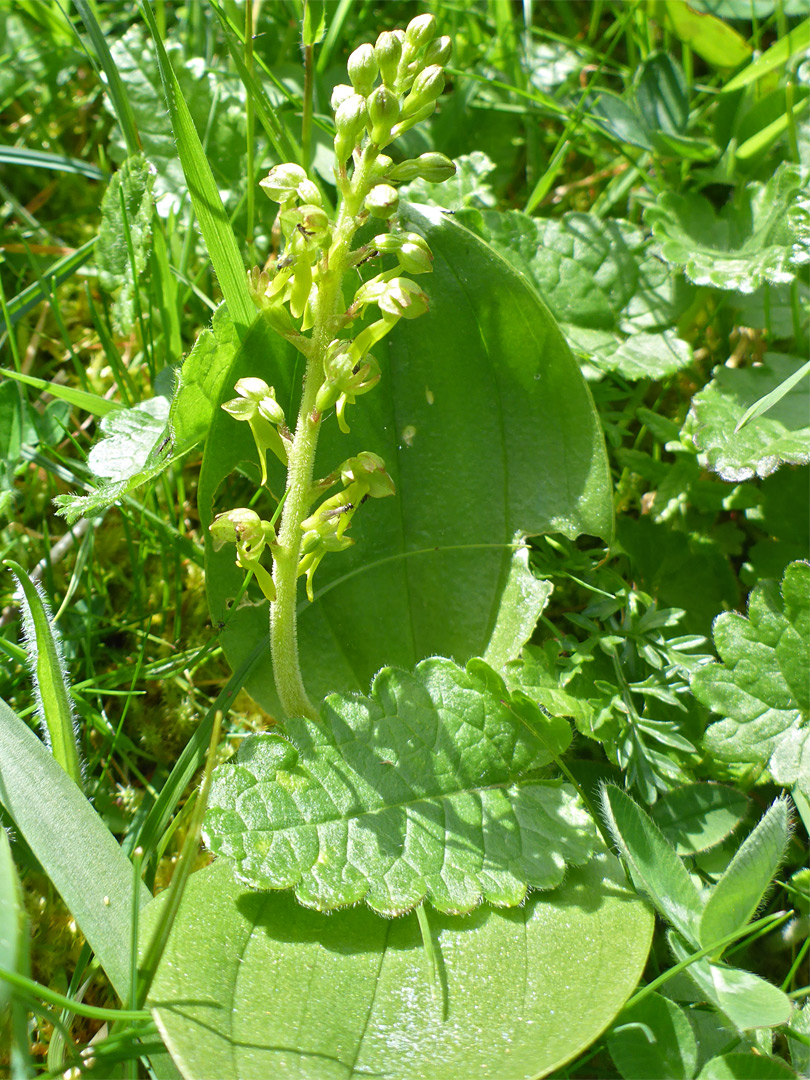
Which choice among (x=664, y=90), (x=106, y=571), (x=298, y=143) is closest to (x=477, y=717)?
(x=106, y=571)

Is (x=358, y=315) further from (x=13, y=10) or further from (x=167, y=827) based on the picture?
(x=13, y=10)

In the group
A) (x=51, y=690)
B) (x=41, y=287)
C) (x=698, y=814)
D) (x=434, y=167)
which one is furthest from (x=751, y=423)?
(x=41, y=287)

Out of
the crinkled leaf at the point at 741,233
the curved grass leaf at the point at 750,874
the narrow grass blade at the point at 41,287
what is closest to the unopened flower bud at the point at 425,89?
the crinkled leaf at the point at 741,233

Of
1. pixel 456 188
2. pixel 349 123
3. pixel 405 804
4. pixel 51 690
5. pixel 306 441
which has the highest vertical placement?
pixel 349 123

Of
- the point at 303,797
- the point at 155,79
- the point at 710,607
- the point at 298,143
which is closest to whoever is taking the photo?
the point at 303,797

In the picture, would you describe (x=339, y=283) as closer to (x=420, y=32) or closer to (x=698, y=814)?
(x=420, y=32)

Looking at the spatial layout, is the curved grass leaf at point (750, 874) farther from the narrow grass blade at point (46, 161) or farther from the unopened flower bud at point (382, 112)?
the narrow grass blade at point (46, 161)
